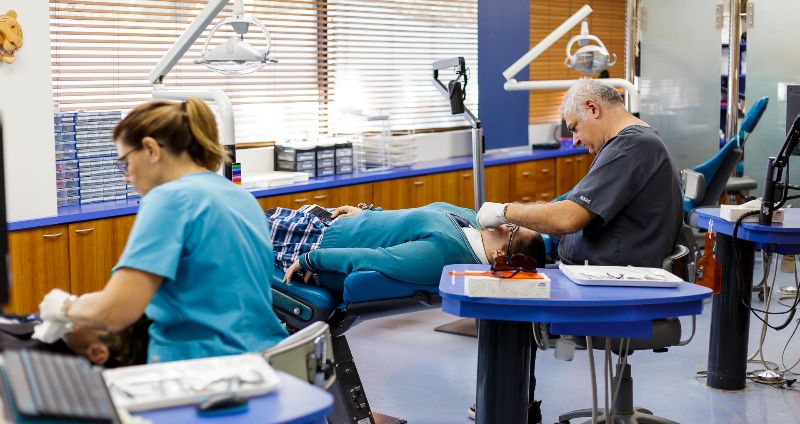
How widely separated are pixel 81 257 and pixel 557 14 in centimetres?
496

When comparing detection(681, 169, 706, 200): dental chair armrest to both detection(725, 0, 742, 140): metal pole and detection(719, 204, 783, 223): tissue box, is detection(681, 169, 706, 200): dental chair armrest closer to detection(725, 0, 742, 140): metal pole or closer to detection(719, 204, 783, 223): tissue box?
detection(725, 0, 742, 140): metal pole

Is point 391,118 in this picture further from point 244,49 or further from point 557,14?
point 244,49

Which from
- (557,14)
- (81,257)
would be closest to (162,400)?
(81,257)

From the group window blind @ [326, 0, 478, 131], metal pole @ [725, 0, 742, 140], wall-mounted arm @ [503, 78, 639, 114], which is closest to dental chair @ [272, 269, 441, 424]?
wall-mounted arm @ [503, 78, 639, 114]

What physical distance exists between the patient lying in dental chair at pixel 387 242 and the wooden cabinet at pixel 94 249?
847mm

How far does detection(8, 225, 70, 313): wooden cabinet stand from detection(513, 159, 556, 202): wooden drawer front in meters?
3.50

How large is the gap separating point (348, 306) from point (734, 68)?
4744 mm

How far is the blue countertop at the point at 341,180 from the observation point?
4297 mm

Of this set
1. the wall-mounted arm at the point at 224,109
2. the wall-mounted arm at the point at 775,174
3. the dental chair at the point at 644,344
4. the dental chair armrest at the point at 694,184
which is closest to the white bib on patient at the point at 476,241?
the dental chair at the point at 644,344

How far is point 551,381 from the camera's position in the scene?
4418mm

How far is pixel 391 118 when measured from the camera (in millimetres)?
6863

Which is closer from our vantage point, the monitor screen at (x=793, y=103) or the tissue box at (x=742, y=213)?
the tissue box at (x=742, y=213)

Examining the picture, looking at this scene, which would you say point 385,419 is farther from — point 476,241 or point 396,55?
point 396,55

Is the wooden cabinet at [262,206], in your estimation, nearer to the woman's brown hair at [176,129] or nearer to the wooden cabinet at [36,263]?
the wooden cabinet at [36,263]
